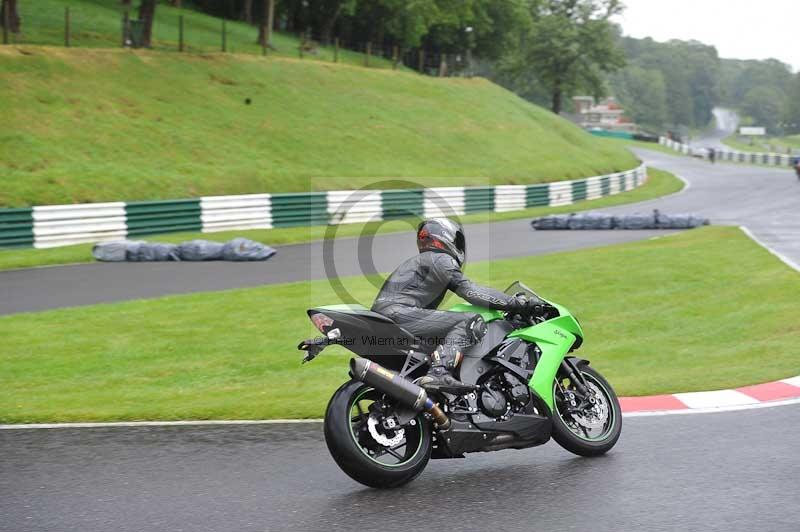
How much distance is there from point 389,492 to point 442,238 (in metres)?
1.78

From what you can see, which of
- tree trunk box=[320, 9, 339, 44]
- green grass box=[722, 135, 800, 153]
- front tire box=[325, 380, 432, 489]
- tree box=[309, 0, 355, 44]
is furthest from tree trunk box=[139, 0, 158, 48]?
green grass box=[722, 135, 800, 153]

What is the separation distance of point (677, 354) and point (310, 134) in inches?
1321

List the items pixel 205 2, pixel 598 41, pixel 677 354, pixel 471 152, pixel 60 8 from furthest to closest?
Answer: pixel 598 41 → pixel 205 2 → pixel 60 8 → pixel 471 152 → pixel 677 354

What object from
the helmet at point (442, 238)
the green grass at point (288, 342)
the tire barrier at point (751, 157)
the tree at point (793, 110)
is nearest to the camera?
the helmet at point (442, 238)

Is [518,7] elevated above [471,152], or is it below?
above

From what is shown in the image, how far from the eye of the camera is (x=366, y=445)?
614 cm

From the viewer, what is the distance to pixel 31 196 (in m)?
27.5

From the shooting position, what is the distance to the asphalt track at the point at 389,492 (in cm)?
556

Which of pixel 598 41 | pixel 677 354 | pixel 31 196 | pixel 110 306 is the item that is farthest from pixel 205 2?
pixel 677 354

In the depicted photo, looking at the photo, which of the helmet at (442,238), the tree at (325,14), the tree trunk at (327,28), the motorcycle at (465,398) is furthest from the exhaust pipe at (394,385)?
the tree trunk at (327,28)

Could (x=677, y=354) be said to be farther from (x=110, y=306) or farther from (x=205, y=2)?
(x=205, y=2)

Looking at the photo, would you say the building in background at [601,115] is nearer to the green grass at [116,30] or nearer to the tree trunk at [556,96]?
the tree trunk at [556,96]

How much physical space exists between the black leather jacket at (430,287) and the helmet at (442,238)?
7 cm

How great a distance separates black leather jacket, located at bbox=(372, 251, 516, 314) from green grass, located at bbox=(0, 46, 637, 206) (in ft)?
74.8
